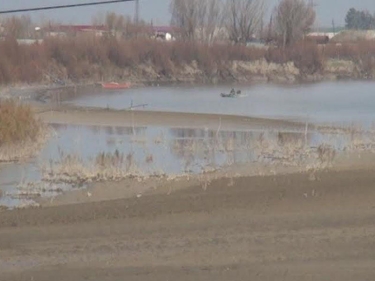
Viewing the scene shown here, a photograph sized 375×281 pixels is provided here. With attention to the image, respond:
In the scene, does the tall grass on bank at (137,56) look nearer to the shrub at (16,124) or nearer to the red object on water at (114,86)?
the red object on water at (114,86)

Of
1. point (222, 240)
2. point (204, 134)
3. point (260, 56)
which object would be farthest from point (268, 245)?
point (260, 56)

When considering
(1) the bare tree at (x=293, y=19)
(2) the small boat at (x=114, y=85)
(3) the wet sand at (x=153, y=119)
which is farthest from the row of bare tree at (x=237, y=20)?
(3) the wet sand at (x=153, y=119)

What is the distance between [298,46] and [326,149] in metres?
69.1

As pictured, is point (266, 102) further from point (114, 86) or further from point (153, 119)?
point (114, 86)

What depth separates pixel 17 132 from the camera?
80.8ft

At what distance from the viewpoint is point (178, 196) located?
52.4ft

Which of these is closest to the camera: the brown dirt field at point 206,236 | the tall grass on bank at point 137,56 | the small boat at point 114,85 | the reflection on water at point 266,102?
the brown dirt field at point 206,236

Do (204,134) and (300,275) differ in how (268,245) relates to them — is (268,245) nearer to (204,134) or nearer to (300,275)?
(300,275)

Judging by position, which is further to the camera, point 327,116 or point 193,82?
point 193,82

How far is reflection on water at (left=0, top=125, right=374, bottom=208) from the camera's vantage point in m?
20.1

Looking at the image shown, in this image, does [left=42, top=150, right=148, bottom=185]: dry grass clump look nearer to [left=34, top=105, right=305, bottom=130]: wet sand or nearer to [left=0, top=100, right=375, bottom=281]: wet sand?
[left=0, top=100, right=375, bottom=281]: wet sand

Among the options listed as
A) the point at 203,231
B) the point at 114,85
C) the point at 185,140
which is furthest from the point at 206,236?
the point at 114,85

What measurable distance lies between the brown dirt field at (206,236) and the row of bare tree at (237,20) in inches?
3449

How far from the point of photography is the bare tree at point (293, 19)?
337 feet
